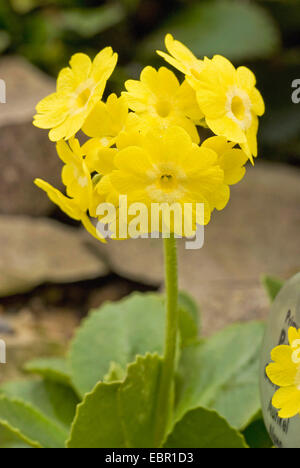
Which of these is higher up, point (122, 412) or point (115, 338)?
point (115, 338)

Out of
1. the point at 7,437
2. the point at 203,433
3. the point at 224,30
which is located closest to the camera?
the point at 203,433

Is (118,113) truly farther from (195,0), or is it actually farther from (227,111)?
(195,0)

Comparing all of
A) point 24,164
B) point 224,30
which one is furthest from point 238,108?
point 224,30

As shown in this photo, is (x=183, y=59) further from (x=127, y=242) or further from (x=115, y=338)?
(x=127, y=242)

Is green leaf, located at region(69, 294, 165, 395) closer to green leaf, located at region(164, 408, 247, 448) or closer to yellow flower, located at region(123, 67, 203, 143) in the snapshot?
green leaf, located at region(164, 408, 247, 448)

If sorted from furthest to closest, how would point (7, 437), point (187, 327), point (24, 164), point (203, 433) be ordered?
point (24, 164)
point (187, 327)
point (7, 437)
point (203, 433)

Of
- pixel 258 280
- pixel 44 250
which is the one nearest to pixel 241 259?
pixel 258 280
